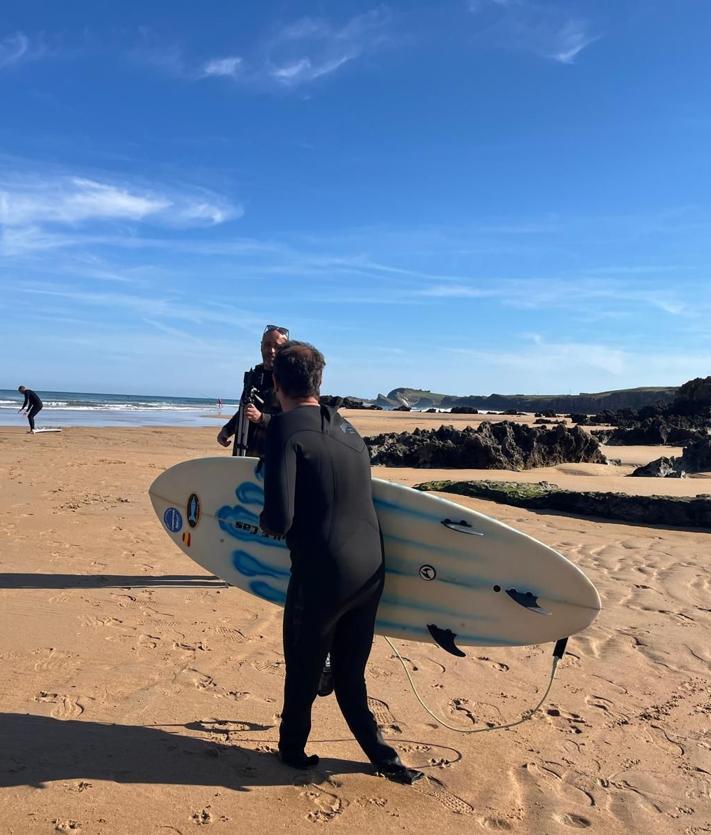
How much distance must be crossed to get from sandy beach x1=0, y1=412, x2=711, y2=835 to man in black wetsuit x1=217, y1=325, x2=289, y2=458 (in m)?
1.09

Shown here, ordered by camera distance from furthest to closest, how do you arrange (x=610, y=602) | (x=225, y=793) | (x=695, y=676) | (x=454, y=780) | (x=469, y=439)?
(x=469, y=439) < (x=610, y=602) < (x=695, y=676) < (x=454, y=780) < (x=225, y=793)

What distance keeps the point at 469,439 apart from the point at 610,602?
8187mm

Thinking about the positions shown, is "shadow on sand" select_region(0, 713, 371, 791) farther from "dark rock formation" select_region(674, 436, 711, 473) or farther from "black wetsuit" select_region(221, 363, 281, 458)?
"dark rock formation" select_region(674, 436, 711, 473)

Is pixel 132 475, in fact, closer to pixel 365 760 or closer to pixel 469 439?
pixel 469 439

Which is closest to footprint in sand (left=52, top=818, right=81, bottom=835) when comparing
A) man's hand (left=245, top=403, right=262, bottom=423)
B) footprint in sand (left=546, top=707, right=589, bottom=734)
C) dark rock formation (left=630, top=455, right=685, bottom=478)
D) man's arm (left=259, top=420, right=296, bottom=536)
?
man's arm (left=259, top=420, right=296, bottom=536)

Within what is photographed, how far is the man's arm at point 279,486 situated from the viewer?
2303mm

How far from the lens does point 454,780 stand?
2.64 meters

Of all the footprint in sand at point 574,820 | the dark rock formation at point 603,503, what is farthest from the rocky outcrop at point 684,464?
the footprint in sand at point 574,820

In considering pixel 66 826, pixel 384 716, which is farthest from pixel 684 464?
pixel 66 826

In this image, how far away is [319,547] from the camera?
2.39m

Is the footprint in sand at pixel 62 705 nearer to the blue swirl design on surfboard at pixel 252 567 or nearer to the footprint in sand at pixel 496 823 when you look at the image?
the blue swirl design on surfboard at pixel 252 567

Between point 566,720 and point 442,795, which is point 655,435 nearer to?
point 566,720

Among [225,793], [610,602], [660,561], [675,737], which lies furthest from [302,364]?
[660,561]

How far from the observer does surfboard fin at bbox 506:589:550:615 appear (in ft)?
9.96
